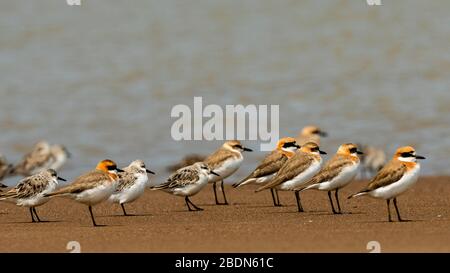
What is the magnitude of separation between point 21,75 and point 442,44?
484 inches

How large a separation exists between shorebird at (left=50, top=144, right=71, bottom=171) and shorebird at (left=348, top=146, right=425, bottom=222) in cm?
855

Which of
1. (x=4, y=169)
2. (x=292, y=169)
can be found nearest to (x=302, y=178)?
(x=292, y=169)

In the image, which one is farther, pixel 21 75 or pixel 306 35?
pixel 306 35

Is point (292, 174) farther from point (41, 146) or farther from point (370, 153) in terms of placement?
point (41, 146)

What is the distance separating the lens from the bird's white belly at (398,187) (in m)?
14.2

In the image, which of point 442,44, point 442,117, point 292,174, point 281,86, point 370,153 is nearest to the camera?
point 292,174

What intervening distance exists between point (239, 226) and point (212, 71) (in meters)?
17.7

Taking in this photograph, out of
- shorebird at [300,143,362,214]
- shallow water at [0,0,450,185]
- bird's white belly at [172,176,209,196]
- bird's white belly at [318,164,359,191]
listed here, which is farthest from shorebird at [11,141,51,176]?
bird's white belly at [318,164,359,191]

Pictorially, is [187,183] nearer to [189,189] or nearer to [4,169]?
[189,189]

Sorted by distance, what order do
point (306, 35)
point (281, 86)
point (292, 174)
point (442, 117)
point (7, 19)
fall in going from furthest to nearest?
1. point (7, 19)
2. point (306, 35)
3. point (281, 86)
4. point (442, 117)
5. point (292, 174)

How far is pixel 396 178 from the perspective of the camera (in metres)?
14.2
